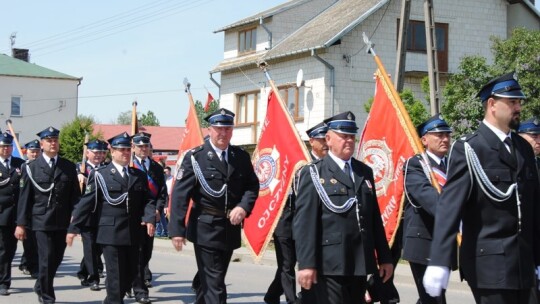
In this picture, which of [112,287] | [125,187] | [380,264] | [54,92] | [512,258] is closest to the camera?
[512,258]

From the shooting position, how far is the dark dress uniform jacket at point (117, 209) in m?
10.5

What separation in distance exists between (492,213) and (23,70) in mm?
69930

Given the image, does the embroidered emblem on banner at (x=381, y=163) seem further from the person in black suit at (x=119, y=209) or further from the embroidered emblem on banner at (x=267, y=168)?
the person in black suit at (x=119, y=209)

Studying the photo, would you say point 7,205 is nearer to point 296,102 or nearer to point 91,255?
point 91,255

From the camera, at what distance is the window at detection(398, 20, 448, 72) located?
35.6 meters

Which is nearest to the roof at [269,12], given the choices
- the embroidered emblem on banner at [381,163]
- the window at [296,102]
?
the window at [296,102]

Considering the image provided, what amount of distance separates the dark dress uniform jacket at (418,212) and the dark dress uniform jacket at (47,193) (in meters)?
5.10

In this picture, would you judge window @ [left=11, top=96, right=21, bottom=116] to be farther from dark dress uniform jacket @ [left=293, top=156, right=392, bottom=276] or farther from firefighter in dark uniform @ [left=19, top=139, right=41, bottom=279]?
dark dress uniform jacket @ [left=293, top=156, right=392, bottom=276]

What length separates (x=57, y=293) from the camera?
12.9 metres

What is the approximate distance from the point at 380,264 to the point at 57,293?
681cm

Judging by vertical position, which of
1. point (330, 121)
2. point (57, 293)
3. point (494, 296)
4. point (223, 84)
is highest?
point (223, 84)

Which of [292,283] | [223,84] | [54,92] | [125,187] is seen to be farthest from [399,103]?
[54,92]

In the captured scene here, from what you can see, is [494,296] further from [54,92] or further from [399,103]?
[54,92]

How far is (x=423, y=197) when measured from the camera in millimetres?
8383
